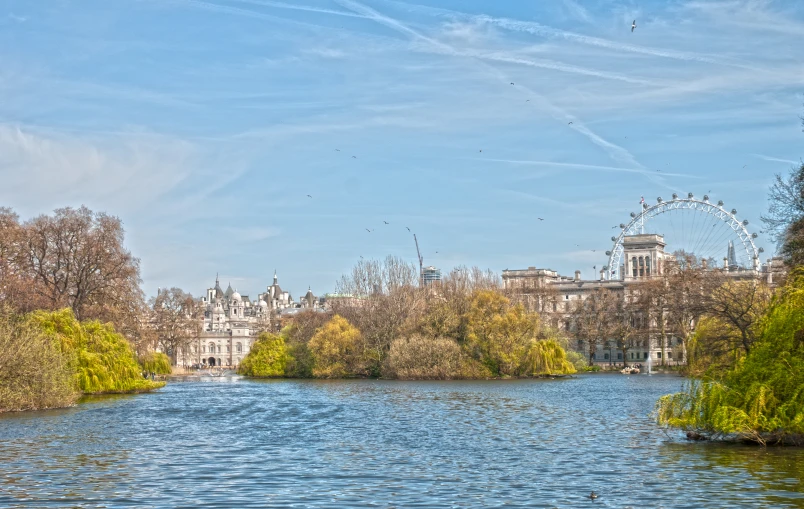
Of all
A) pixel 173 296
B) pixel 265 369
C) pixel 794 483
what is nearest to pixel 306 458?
pixel 794 483

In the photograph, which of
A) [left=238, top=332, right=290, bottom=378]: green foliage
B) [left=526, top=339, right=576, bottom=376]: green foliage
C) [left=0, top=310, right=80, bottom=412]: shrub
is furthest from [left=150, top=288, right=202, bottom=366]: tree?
[left=0, top=310, right=80, bottom=412]: shrub

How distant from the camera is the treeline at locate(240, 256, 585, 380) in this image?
3196 inches

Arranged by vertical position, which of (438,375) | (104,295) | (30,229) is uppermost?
(30,229)

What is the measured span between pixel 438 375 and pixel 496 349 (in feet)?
17.9

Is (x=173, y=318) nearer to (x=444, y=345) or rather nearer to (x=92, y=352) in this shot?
(x=444, y=345)

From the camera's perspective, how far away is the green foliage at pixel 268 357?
97125mm

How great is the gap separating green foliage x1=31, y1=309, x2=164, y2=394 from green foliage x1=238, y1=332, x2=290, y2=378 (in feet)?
126

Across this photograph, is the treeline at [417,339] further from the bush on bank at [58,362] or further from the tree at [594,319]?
the tree at [594,319]

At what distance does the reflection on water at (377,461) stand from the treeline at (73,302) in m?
4.36

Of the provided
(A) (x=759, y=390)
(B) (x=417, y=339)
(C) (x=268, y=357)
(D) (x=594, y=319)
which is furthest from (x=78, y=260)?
(D) (x=594, y=319)

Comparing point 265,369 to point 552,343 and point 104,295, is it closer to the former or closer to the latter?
point 552,343

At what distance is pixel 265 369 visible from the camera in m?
97.9

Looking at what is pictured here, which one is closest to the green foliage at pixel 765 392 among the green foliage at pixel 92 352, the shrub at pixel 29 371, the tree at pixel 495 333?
the shrub at pixel 29 371

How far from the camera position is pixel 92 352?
53.4m
